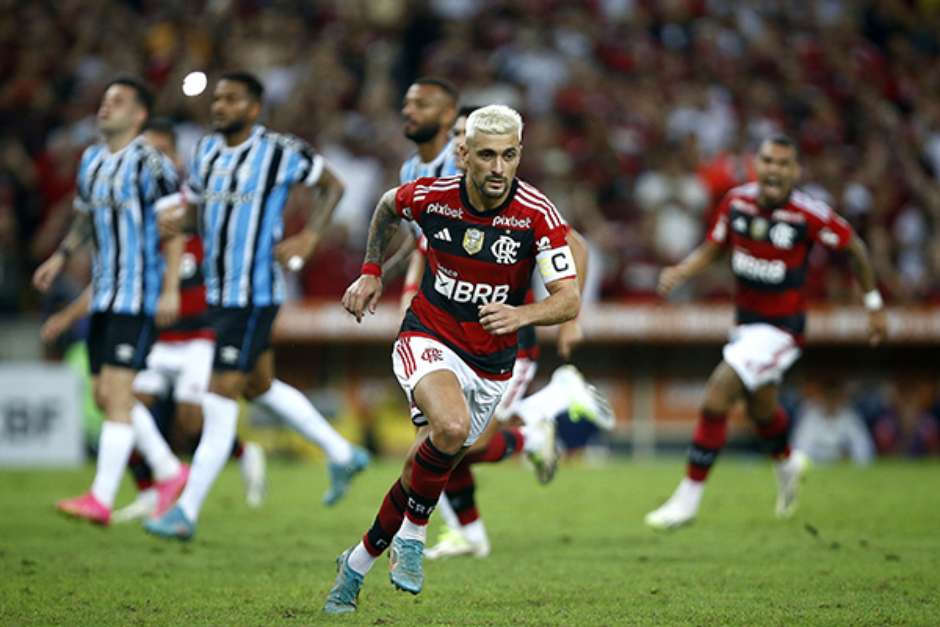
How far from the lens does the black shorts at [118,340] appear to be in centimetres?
1030

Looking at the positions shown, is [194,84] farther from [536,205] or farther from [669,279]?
[669,279]

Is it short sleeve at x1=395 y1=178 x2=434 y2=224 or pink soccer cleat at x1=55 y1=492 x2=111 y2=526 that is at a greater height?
short sleeve at x1=395 y1=178 x2=434 y2=224

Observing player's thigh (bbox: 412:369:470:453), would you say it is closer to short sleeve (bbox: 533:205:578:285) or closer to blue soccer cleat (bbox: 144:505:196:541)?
short sleeve (bbox: 533:205:578:285)

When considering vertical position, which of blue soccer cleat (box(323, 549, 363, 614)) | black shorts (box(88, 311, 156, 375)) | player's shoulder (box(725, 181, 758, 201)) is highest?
player's shoulder (box(725, 181, 758, 201))

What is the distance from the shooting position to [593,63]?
22750 mm

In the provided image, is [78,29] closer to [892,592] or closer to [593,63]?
[593,63]

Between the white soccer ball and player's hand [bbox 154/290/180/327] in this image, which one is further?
player's hand [bbox 154/290/180/327]

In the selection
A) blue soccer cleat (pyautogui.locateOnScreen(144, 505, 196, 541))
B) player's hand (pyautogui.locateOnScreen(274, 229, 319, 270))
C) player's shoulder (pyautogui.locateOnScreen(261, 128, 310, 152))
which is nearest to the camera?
blue soccer cleat (pyautogui.locateOnScreen(144, 505, 196, 541))

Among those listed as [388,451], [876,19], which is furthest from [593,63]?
[388,451]

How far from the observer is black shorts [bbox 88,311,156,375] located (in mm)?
10305

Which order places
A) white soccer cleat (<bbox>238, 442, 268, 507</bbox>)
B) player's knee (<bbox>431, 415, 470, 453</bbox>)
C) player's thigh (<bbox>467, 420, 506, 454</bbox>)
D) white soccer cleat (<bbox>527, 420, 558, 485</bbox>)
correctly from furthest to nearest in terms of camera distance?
white soccer cleat (<bbox>238, 442, 268, 507</bbox>) → white soccer cleat (<bbox>527, 420, 558, 485</bbox>) → player's thigh (<bbox>467, 420, 506, 454</bbox>) → player's knee (<bbox>431, 415, 470, 453</bbox>)

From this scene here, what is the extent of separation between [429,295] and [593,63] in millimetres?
15882

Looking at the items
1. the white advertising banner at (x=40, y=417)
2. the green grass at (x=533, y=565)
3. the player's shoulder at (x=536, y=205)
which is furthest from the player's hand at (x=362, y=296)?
the white advertising banner at (x=40, y=417)

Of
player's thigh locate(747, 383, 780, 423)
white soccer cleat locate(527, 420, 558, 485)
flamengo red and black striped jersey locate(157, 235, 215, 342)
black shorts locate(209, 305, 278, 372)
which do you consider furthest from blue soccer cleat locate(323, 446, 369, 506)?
player's thigh locate(747, 383, 780, 423)
